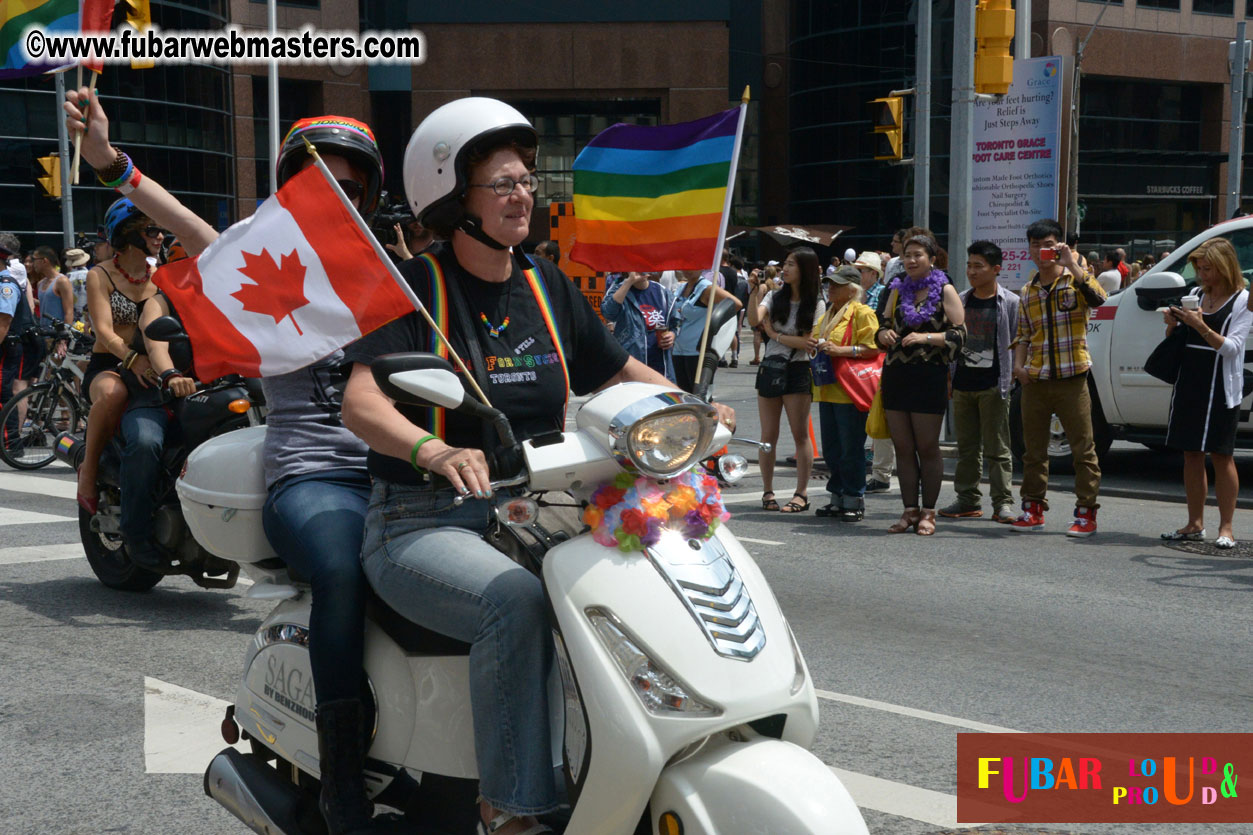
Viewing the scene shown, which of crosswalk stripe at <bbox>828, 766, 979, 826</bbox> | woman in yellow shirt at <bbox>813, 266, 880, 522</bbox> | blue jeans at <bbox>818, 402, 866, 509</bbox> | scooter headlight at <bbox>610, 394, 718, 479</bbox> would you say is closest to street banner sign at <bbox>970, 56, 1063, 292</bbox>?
woman in yellow shirt at <bbox>813, 266, 880, 522</bbox>

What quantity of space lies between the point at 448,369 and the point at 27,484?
9.67 metres

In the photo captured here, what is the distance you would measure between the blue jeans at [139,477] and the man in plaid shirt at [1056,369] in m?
5.69

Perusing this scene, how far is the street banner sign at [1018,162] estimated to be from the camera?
44.2ft

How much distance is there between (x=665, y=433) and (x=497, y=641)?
534 mm

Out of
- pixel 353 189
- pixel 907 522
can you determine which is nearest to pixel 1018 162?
pixel 907 522

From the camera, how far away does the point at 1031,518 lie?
9.27m

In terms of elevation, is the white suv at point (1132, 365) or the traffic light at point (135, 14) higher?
the traffic light at point (135, 14)

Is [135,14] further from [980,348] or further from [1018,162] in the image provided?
[1018,162]

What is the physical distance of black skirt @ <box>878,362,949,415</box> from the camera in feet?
29.7

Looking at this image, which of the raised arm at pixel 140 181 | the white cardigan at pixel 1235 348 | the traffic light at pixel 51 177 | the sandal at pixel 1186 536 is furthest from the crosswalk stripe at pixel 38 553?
the traffic light at pixel 51 177

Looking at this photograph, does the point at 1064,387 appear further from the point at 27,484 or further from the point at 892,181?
the point at 892,181

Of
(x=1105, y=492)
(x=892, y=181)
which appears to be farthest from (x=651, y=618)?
(x=892, y=181)

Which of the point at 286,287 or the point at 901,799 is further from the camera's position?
the point at 901,799

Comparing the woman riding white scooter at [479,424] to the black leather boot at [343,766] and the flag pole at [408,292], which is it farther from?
the black leather boot at [343,766]
